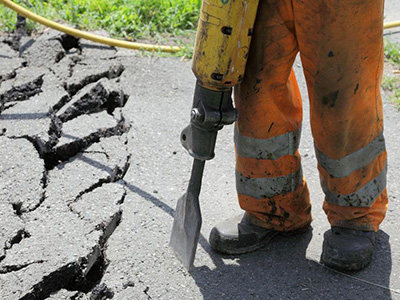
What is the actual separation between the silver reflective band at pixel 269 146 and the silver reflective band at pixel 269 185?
11 centimetres

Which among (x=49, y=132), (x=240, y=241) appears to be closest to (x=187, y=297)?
(x=240, y=241)

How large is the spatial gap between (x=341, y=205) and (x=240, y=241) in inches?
18.0

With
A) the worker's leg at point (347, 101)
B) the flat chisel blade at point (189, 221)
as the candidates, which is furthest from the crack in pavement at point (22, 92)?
the worker's leg at point (347, 101)

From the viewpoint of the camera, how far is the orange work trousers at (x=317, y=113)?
2.35 meters

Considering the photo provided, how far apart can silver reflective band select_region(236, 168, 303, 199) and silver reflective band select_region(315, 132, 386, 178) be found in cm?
18

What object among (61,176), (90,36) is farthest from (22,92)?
(61,176)

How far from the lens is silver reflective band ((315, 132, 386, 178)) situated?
2.61 m

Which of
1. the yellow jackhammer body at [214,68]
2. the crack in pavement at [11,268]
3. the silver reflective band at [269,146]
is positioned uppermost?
the yellow jackhammer body at [214,68]

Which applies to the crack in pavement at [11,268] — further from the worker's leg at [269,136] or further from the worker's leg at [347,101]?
the worker's leg at [347,101]

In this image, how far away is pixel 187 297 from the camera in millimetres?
2555

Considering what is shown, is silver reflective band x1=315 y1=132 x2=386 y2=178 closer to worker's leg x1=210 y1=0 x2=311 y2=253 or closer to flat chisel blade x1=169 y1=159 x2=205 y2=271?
Result: worker's leg x1=210 y1=0 x2=311 y2=253

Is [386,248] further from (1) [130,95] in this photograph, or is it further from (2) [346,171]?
(1) [130,95]

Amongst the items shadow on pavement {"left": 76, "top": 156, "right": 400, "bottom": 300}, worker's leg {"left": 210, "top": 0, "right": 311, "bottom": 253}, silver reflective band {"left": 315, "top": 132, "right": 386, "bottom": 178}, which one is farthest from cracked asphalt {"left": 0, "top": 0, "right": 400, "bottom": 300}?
silver reflective band {"left": 315, "top": 132, "right": 386, "bottom": 178}

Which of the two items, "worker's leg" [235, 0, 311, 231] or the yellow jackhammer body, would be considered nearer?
the yellow jackhammer body
